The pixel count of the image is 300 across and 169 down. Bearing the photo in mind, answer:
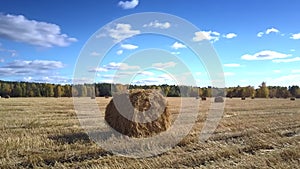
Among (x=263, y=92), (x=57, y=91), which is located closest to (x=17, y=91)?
(x=57, y=91)

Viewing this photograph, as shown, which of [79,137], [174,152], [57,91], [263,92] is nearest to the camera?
[174,152]

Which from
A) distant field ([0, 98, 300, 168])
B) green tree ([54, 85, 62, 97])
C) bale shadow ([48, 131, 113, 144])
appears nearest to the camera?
distant field ([0, 98, 300, 168])

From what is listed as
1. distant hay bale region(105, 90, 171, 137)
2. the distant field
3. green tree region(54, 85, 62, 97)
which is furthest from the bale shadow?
green tree region(54, 85, 62, 97)

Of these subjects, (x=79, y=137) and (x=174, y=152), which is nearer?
(x=174, y=152)

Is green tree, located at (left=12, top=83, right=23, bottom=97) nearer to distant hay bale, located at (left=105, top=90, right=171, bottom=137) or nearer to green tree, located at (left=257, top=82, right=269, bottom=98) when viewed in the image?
green tree, located at (left=257, top=82, right=269, bottom=98)

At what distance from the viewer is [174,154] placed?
8.07m

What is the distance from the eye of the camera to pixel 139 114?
11.4 meters


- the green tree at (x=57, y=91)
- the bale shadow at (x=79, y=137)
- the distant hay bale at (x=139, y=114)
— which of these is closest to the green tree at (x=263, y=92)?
the green tree at (x=57, y=91)

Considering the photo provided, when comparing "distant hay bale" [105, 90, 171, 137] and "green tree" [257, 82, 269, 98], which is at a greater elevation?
"green tree" [257, 82, 269, 98]

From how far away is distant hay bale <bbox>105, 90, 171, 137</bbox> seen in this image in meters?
11.1

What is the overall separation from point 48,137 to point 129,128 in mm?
2374

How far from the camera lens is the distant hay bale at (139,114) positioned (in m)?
11.1

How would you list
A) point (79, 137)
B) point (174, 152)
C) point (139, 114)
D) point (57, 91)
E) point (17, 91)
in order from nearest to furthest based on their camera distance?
point (174, 152) < point (79, 137) < point (139, 114) < point (17, 91) < point (57, 91)

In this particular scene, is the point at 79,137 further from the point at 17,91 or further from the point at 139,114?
the point at 17,91
